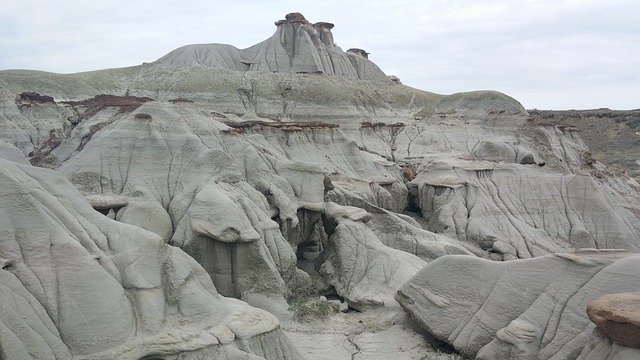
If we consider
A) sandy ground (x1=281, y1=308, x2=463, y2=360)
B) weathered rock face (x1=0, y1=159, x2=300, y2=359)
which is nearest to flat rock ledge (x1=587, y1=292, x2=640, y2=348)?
sandy ground (x1=281, y1=308, x2=463, y2=360)

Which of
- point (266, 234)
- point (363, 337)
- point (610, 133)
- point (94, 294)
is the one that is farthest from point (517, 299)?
point (610, 133)

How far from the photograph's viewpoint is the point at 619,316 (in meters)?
11.3

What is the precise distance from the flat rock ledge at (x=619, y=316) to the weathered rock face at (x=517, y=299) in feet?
3.52

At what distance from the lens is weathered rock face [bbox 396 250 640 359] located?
13.4 metres

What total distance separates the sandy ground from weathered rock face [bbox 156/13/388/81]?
5516cm

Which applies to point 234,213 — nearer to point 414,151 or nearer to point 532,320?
point 532,320

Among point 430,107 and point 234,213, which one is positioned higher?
point 430,107

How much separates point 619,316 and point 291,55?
223 ft

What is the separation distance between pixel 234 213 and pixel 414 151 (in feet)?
109

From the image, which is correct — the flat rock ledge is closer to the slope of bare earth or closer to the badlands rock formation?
the badlands rock formation

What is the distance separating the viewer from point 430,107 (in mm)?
71125

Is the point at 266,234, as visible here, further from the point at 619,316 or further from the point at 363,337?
the point at 619,316

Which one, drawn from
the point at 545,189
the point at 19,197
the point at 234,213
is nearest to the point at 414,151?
the point at 545,189

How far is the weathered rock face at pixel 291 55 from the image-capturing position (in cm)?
7375
